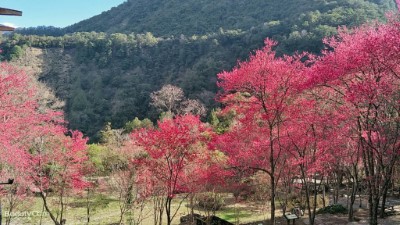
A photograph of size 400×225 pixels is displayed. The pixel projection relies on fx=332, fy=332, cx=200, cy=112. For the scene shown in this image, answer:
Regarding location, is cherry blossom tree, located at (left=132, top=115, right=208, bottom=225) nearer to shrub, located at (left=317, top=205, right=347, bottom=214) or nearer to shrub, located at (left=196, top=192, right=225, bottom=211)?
shrub, located at (left=196, top=192, right=225, bottom=211)

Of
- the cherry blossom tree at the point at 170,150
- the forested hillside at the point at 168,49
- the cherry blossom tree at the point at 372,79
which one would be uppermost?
the forested hillside at the point at 168,49

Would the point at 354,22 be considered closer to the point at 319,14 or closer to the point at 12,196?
the point at 319,14

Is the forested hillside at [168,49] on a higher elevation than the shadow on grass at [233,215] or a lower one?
higher

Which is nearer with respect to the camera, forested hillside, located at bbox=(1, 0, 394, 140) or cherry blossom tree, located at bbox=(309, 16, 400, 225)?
cherry blossom tree, located at bbox=(309, 16, 400, 225)

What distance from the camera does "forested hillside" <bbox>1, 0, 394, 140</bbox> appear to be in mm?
48344

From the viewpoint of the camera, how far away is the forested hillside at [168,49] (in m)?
48.3

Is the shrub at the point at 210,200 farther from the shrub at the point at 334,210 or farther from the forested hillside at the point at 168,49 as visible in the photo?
the forested hillside at the point at 168,49

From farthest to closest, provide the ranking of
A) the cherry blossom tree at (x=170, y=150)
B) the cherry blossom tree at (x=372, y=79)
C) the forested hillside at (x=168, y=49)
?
the forested hillside at (x=168, y=49) < the cherry blossom tree at (x=170, y=150) < the cherry blossom tree at (x=372, y=79)

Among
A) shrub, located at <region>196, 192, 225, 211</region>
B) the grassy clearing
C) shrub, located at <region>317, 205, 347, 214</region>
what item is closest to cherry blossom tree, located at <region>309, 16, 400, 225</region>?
shrub, located at <region>317, 205, 347, 214</region>

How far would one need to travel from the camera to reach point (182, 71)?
55.3 metres

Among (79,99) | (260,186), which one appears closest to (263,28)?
(79,99)

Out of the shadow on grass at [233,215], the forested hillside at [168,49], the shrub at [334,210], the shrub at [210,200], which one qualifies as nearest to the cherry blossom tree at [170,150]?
the shrub at [210,200]

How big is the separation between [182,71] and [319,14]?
2407 cm

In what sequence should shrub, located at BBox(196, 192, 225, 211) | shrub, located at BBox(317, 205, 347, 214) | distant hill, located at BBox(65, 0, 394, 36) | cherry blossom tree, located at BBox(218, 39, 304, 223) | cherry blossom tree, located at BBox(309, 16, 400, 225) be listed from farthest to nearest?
distant hill, located at BBox(65, 0, 394, 36) → shrub, located at BBox(196, 192, 225, 211) → shrub, located at BBox(317, 205, 347, 214) → cherry blossom tree, located at BBox(218, 39, 304, 223) → cherry blossom tree, located at BBox(309, 16, 400, 225)
